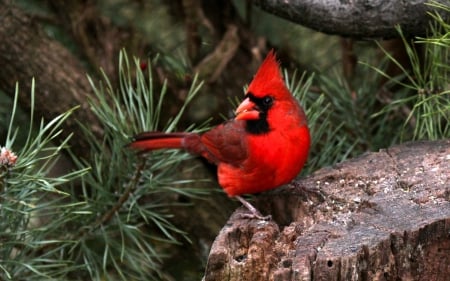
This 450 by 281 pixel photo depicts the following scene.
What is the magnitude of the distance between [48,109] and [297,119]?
2.34 ft

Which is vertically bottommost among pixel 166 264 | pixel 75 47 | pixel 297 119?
pixel 166 264

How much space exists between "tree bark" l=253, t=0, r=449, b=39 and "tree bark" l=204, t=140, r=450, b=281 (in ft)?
1.04

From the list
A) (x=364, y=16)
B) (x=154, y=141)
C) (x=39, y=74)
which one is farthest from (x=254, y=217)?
(x=39, y=74)

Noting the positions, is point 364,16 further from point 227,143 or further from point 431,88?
point 227,143

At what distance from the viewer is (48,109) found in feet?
8.98

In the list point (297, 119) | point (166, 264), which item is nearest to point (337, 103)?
point (297, 119)

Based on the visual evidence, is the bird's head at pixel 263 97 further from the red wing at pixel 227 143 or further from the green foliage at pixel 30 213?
the green foliage at pixel 30 213

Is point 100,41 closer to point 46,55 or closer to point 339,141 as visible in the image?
point 46,55

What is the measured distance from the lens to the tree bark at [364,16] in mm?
2344

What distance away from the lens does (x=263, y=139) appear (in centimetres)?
238

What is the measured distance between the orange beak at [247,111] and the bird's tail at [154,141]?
19 cm

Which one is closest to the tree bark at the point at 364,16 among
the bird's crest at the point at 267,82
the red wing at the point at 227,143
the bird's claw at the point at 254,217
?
the bird's crest at the point at 267,82

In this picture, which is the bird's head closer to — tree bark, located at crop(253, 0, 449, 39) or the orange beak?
the orange beak

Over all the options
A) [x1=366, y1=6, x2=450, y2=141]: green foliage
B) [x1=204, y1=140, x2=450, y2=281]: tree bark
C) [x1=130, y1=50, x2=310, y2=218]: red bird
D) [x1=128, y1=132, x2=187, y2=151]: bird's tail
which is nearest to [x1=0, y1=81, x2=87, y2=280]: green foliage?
[x1=128, y1=132, x2=187, y2=151]: bird's tail
